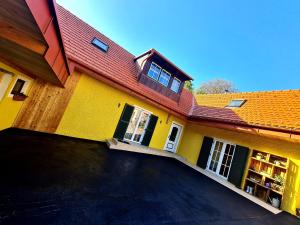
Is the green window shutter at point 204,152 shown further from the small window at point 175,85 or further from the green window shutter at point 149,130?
the small window at point 175,85

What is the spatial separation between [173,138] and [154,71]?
476cm

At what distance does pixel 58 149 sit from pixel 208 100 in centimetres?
1118

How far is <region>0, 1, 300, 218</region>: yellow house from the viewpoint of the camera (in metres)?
6.52

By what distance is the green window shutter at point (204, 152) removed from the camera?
401 inches

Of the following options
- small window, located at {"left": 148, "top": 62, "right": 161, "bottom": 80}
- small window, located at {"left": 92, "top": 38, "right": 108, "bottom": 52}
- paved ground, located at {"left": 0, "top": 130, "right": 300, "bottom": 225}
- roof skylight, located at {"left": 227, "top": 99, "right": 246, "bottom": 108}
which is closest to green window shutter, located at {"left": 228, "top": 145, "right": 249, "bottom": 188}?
paved ground, located at {"left": 0, "top": 130, "right": 300, "bottom": 225}

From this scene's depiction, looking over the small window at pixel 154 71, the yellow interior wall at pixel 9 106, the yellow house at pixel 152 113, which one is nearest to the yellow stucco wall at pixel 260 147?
the yellow house at pixel 152 113

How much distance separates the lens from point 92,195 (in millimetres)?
3527

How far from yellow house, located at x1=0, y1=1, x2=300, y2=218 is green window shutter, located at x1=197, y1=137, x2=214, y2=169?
0.06 meters

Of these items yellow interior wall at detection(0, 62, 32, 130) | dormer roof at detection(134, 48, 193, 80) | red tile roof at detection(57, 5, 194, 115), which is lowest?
yellow interior wall at detection(0, 62, 32, 130)

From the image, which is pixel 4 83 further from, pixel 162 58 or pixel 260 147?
pixel 260 147

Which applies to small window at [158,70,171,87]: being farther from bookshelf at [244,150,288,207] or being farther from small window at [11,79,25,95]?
small window at [11,79,25,95]

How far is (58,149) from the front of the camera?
557cm

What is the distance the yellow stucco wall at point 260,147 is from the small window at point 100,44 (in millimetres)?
7380

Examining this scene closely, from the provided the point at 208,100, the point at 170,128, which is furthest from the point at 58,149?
the point at 208,100
